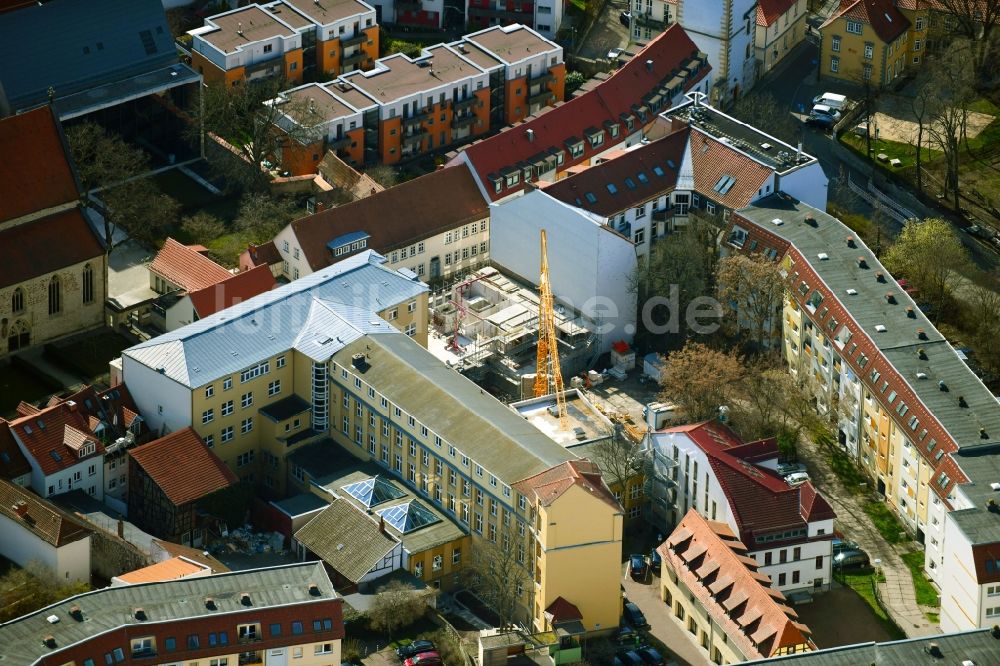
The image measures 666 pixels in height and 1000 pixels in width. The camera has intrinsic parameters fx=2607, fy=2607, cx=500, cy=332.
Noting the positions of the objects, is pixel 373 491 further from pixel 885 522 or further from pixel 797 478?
pixel 885 522

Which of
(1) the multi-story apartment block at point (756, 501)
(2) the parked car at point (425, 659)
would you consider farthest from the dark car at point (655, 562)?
(2) the parked car at point (425, 659)

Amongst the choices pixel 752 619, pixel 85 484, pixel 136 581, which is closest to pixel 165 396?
pixel 85 484

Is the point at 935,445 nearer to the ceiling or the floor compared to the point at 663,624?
nearer to the ceiling

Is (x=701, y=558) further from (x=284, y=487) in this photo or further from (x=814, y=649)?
(x=284, y=487)

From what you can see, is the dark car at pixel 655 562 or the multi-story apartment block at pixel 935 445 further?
the dark car at pixel 655 562

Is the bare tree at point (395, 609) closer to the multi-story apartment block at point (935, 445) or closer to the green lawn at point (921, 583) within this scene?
the green lawn at point (921, 583)

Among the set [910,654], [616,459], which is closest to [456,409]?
[616,459]

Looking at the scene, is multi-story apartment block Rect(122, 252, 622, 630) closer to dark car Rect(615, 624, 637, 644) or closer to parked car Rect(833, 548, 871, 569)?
dark car Rect(615, 624, 637, 644)
